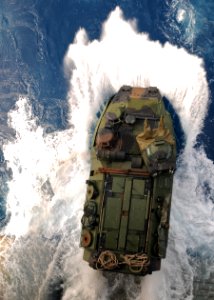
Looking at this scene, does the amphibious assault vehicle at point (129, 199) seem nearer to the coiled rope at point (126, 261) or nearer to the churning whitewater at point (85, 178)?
the coiled rope at point (126, 261)

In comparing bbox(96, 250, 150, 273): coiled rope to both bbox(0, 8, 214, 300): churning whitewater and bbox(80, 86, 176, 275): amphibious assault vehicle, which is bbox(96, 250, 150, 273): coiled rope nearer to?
bbox(80, 86, 176, 275): amphibious assault vehicle

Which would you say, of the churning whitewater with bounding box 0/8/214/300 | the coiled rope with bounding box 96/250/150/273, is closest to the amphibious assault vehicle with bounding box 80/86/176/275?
the coiled rope with bounding box 96/250/150/273

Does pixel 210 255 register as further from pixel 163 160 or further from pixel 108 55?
pixel 108 55

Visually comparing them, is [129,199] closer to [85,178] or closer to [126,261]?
[126,261]

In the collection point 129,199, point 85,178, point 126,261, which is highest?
point 85,178

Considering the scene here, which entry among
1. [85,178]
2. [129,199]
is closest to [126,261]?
[129,199]

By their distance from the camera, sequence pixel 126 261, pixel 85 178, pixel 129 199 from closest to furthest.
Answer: pixel 126 261 < pixel 129 199 < pixel 85 178

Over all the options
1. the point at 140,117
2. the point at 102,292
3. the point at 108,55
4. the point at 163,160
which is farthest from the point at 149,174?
the point at 108,55
